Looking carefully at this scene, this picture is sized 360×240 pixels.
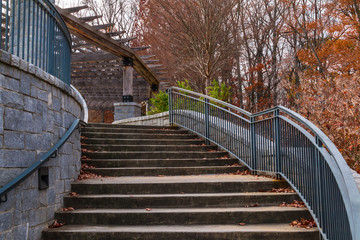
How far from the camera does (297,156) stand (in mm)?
4645

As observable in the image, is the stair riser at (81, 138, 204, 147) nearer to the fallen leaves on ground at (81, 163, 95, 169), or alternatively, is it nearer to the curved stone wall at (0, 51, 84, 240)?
the fallen leaves on ground at (81, 163, 95, 169)

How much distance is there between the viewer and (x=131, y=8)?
24.3 m

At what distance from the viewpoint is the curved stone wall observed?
135 inches

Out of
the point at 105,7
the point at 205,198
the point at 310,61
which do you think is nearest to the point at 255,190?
the point at 205,198

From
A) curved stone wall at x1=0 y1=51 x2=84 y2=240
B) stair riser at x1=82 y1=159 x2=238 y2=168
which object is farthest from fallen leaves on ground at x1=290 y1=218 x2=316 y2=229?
curved stone wall at x1=0 y1=51 x2=84 y2=240

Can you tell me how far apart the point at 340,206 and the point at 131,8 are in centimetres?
2333

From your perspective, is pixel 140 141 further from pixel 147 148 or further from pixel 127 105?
pixel 127 105

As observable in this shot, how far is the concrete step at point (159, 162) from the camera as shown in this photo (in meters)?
6.53

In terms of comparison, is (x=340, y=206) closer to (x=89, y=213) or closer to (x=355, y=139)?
(x=89, y=213)

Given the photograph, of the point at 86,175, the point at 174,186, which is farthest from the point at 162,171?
the point at 86,175

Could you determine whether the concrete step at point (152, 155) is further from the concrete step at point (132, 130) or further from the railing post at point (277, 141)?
the railing post at point (277, 141)

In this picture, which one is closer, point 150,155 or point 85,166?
point 85,166

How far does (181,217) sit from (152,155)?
2.75 meters

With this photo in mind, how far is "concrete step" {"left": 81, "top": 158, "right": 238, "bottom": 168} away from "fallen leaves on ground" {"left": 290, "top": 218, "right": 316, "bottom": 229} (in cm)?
278
